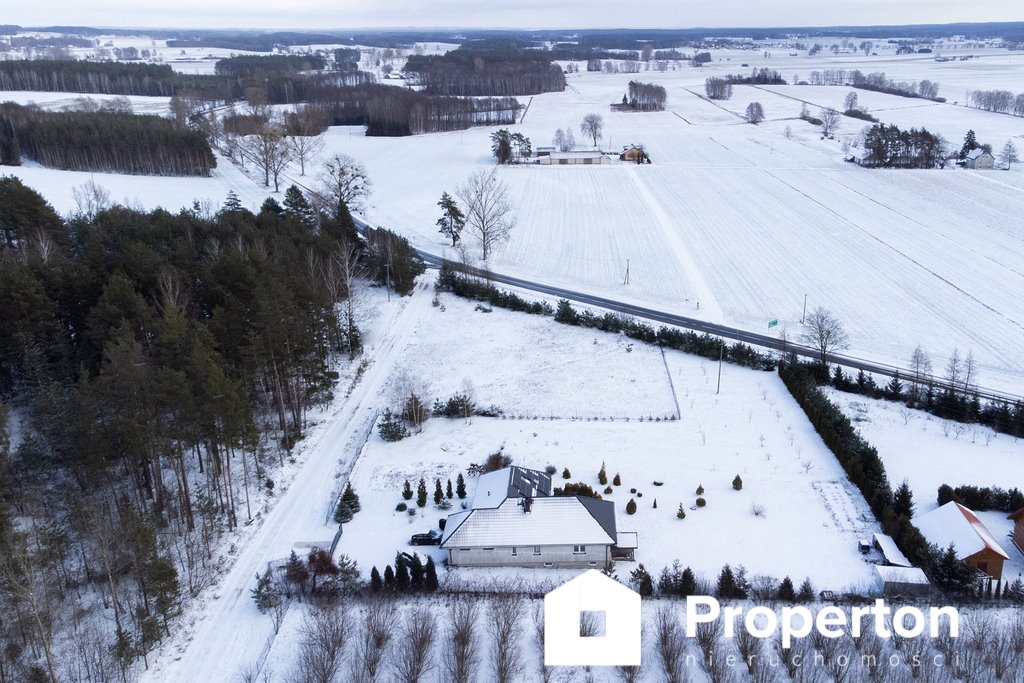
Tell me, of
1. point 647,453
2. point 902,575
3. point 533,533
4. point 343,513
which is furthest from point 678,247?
point 343,513

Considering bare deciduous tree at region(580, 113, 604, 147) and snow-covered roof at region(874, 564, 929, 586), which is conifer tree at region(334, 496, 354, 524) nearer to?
snow-covered roof at region(874, 564, 929, 586)

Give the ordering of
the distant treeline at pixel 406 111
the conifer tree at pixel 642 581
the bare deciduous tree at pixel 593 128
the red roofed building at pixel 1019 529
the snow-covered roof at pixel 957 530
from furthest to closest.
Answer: the distant treeline at pixel 406 111
the bare deciduous tree at pixel 593 128
the red roofed building at pixel 1019 529
the snow-covered roof at pixel 957 530
the conifer tree at pixel 642 581

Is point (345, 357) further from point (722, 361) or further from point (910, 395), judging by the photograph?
point (910, 395)

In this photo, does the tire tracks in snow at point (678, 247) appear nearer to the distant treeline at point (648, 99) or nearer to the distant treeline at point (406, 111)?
the distant treeline at point (406, 111)

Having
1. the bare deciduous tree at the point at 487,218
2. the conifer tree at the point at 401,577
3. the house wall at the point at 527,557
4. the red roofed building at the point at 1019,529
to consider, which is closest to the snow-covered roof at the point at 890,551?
the red roofed building at the point at 1019,529

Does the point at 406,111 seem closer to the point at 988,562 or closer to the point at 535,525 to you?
the point at 535,525

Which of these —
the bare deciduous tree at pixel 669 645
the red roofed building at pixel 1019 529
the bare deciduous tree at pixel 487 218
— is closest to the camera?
the bare deciduous tree at pixel 669 645
